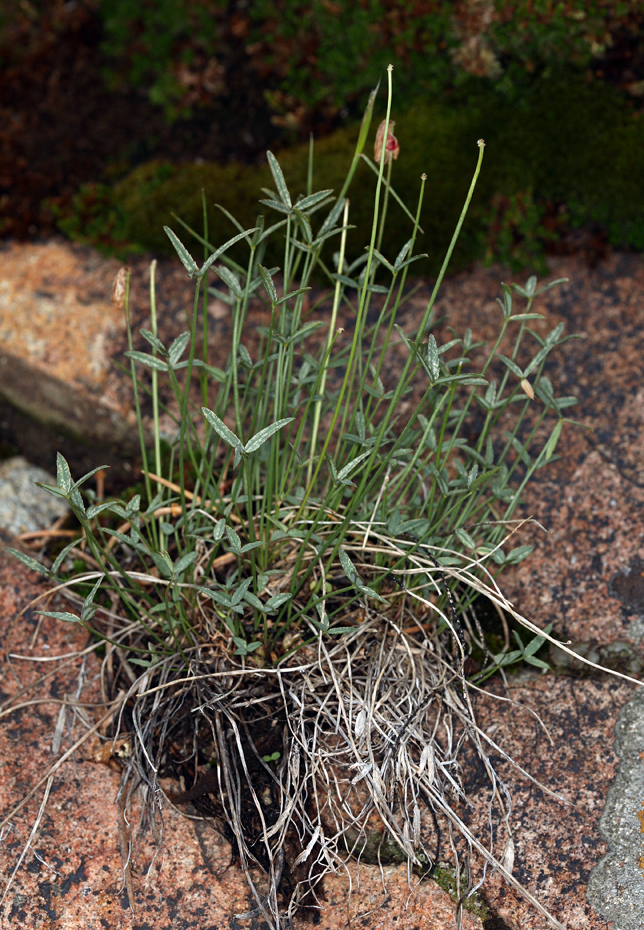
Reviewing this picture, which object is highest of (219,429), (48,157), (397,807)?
(48,157)

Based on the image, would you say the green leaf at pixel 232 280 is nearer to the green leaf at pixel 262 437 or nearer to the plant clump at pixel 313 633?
the plant clump at pixel 313 633

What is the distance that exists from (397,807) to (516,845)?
0.34 meters

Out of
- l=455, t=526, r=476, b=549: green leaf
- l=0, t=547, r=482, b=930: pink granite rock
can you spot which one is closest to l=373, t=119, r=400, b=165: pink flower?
l=455, t=526, r=476, b=549: green leaf

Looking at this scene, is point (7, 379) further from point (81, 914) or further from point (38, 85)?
point (81, 914)

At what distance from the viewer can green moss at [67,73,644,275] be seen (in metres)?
2.65

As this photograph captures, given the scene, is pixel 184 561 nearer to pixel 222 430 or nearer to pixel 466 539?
pixel 222 430

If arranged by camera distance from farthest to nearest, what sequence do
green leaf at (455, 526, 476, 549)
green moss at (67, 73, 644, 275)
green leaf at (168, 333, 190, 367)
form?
green moss at (67, 73, 644, 275)
green leaf at (455, 526, 476, 549)
green leaf at (168, 333, 190, 367)

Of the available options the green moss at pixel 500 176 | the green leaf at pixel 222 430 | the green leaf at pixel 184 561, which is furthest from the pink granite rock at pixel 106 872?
the green moss at pixel 500 176

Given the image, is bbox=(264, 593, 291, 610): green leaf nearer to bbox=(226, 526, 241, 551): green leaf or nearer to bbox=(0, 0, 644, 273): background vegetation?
bbox=(226, 526, 241, 551): green leaf

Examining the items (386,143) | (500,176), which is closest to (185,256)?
(386,143)

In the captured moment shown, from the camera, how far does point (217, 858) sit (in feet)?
6.46

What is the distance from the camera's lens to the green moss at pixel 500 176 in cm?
265

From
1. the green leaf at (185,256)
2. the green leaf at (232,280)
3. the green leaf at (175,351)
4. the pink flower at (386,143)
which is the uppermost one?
the pink flower at (386,143)

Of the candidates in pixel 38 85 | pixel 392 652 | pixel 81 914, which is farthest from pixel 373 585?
pixel 38 85
